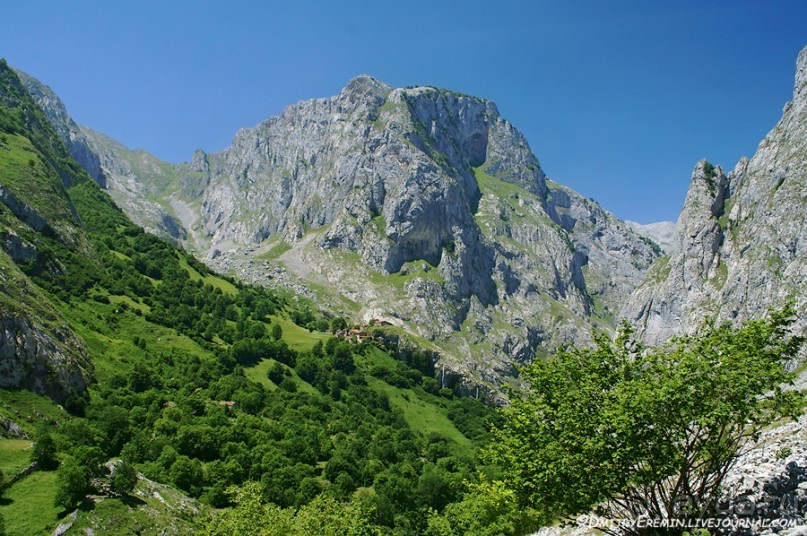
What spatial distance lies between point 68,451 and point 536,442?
69123mm

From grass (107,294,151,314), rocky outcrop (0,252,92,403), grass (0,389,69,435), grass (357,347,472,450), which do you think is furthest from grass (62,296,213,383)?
grass (357,347,472,450)

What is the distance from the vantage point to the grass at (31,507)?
4803 cm

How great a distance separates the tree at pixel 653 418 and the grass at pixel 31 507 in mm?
48884

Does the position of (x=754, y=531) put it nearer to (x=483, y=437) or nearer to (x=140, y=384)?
(x=140, y=384)

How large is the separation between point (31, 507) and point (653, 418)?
59518 mm

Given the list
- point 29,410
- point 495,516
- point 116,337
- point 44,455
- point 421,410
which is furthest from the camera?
point 421,410

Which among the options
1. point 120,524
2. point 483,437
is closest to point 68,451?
point 120,524

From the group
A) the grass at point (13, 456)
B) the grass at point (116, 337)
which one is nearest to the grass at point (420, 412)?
the grass at point (116, 337)

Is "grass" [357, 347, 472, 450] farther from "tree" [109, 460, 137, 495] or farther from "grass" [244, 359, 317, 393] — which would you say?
"tree" [109, 460, 137, 495]

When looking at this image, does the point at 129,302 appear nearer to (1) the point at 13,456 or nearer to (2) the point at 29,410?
(2) the point at 29,410

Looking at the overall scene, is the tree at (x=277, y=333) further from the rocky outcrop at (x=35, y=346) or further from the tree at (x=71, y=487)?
the tree at (x=71, y=487)

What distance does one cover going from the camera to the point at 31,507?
50.5 meters

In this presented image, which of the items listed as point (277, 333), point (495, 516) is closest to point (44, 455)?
point (495, 516)

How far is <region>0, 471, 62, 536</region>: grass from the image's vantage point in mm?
48031
